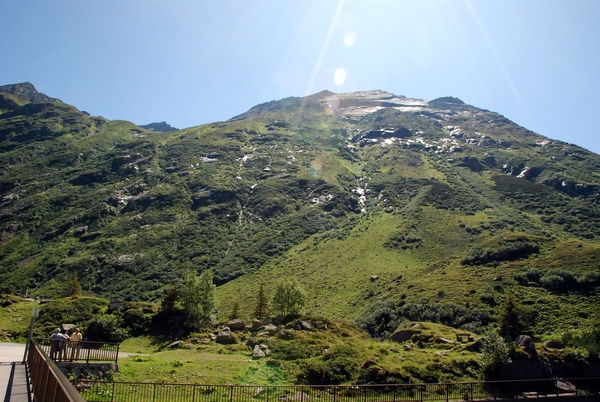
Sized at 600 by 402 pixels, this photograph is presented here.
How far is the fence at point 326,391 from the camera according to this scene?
1712 centimetres

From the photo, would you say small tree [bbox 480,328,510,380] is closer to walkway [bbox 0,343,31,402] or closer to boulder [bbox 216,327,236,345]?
boulder [bbox 216,327,236,345]

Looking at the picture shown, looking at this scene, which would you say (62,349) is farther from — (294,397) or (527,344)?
(527,344)

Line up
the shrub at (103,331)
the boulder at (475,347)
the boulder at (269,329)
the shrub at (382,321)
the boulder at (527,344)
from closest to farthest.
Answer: the boulder at (527,344) → the boulder at (475,347) → the shrub at (103,331) → the boulder at (269,329) → the shrub at (382,321)

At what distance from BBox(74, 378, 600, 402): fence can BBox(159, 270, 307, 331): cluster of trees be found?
21729 millimetres

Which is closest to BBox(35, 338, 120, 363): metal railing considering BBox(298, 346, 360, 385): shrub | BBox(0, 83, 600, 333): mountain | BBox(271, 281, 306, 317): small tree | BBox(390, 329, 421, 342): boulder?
BBox(298, 346, 360, 385): shrub

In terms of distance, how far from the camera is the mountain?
55.9 m

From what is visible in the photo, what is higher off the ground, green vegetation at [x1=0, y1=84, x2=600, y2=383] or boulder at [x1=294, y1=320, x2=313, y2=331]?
green vegetation at [x1=0, y1=84, x2=600, y2=383]

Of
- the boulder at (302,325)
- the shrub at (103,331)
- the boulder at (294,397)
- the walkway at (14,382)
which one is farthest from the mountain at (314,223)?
the walkway at (14,382)

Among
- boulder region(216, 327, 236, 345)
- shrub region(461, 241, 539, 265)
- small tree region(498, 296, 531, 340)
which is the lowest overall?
boulder region(216, 327, 236, 345)

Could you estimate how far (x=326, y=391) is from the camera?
2089cm

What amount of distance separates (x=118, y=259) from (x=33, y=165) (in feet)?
312

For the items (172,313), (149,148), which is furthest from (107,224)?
(172,313)

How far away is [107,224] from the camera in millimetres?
119375

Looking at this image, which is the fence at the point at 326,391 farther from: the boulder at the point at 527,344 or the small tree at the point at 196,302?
the small tree at the point at 196,302
